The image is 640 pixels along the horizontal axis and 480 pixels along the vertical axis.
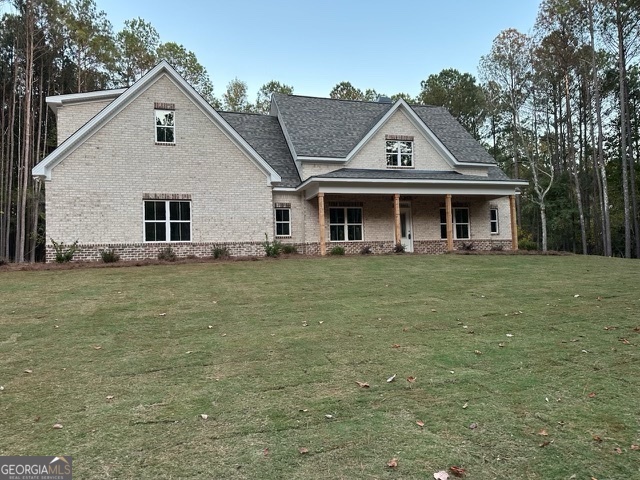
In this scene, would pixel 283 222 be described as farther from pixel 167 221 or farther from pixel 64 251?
pixel 64 251

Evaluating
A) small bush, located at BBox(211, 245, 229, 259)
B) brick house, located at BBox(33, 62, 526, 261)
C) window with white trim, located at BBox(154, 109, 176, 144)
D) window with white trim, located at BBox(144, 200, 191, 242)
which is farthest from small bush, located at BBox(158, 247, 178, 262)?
window with white trim, located at BBox(154, 109, 176, 144)

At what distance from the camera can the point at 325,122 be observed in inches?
848

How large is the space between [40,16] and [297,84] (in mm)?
21205

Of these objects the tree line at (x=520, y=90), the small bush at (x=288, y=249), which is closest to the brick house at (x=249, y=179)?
the small bush at (x=288, y=249)

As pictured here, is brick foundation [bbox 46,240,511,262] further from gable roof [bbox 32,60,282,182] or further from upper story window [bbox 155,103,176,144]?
upper story window [bbox 155,103,176,144]

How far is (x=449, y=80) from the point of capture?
130 feet

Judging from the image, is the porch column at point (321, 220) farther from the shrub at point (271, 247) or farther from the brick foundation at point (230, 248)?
the shrub at point (271, 247)

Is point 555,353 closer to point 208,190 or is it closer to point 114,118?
point 208,190

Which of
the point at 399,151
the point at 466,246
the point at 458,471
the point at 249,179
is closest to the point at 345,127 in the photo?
the point at 399,151

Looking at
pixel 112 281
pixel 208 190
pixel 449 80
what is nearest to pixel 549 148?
pixel 449 80

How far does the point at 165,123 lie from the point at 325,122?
27.4ft

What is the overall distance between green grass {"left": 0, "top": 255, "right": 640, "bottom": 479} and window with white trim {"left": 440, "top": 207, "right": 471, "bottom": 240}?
1236 centimetres

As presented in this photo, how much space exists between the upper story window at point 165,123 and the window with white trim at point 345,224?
7617 mm

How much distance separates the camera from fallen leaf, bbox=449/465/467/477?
2684 millimetres
